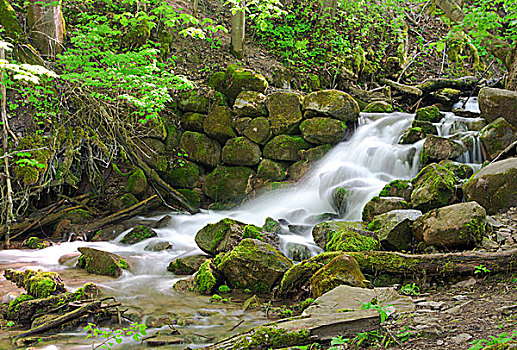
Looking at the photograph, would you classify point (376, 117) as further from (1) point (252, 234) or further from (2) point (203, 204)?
(1) point (252, 234)

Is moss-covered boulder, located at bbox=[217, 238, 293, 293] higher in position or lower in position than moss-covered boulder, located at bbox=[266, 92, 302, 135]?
lower

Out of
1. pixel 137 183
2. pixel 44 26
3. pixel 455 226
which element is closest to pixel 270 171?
pixel 137 183

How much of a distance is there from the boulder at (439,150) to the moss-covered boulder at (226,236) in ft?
13.2

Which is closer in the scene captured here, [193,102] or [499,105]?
[499,105]

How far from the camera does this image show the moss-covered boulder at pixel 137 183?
9219mm

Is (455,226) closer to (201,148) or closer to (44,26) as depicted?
(201,148)

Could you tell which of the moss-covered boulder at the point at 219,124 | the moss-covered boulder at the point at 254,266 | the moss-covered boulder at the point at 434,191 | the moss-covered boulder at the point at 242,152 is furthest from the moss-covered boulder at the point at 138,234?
the moss-covered boulder at the point at 434,191

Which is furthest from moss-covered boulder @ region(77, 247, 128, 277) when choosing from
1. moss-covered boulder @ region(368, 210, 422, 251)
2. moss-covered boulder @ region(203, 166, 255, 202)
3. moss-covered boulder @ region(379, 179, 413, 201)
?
moss-covered boulder @ region(379, 179, 413, 201)

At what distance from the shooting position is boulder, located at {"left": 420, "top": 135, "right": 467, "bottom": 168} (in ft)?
25.3

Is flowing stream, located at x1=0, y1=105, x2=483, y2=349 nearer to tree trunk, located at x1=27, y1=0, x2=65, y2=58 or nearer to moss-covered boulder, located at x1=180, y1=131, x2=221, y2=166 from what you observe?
moss-covered boulder, located at x1=180, y1=131, x2=221, y2=166

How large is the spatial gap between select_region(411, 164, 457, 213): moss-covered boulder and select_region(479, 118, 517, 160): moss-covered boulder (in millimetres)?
1691

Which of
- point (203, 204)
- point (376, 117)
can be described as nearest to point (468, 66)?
point (376, 117)

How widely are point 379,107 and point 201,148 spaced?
529cm

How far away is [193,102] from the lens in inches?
407
